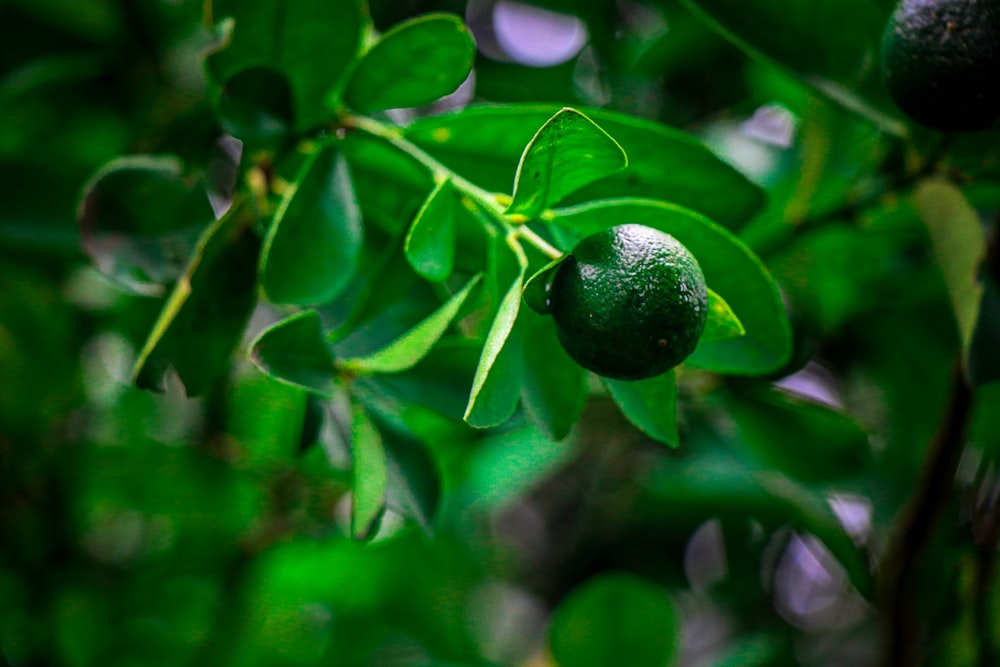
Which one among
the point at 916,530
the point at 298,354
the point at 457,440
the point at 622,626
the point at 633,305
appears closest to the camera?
the point at 633,305

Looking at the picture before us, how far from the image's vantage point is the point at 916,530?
1.05 m

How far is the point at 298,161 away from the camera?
32.9 inches

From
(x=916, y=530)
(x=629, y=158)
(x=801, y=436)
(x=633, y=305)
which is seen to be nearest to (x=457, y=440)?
(x=801, y=436)

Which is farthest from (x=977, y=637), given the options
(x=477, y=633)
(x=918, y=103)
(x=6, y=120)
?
(x=6, y=120)

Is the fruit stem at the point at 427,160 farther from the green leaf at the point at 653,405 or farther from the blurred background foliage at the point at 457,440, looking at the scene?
the blurred background foliage at the point at 457,440

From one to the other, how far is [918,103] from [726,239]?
9.1 inches

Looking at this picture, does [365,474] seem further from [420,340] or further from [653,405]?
[653,405]

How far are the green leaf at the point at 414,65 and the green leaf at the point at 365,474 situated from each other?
26 centimetres

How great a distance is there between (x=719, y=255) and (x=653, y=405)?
0.12m

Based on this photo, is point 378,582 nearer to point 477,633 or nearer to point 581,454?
point 477,633

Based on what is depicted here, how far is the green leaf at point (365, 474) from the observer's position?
607 millimetres

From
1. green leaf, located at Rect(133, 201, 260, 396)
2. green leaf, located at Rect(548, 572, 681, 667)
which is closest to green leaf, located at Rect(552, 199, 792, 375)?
green leaf, located at Rect(133, 201, 260, 396)

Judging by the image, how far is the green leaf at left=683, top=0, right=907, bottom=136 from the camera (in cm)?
83

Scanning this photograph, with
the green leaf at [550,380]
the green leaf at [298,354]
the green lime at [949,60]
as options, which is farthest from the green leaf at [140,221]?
the green lime at [949,60]
